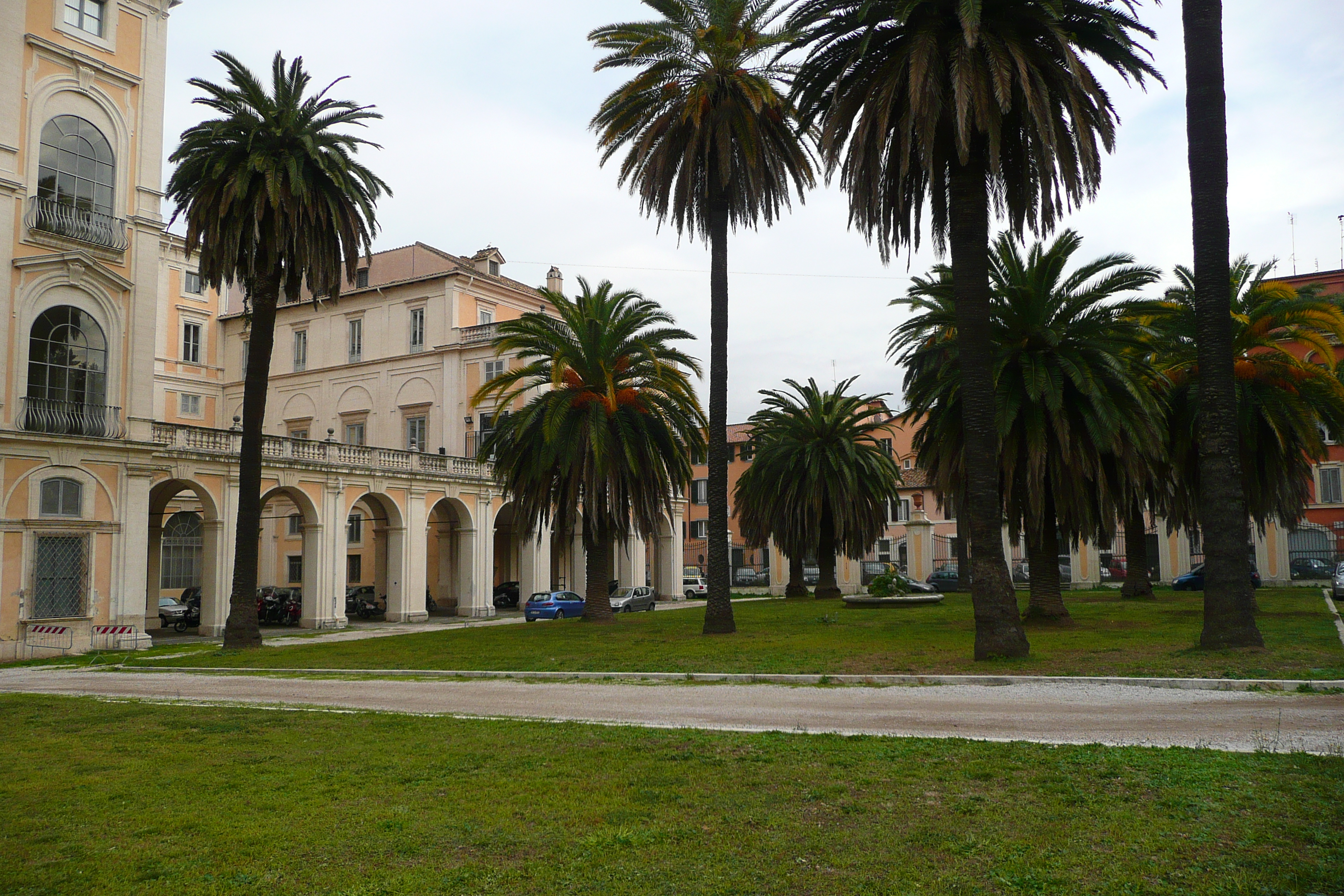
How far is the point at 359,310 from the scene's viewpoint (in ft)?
188

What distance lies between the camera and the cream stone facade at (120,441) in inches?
1072

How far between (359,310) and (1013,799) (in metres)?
55.6

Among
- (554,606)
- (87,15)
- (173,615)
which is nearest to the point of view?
(87,15)

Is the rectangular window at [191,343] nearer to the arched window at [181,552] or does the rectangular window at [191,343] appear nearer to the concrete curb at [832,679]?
the arched window at [181,552]

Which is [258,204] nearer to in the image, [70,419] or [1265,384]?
[70,419]

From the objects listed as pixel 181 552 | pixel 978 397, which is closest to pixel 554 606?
pixel 181 552

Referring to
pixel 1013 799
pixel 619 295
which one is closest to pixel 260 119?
pixel 619 295

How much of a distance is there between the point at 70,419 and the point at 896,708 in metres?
26.4

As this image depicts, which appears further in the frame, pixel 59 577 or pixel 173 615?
pixel 173 615

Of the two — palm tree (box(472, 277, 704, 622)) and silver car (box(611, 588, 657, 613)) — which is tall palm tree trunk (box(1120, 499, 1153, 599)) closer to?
palm tree (box(472, 277, 704, 622))

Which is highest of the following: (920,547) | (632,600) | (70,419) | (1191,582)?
(70,419)

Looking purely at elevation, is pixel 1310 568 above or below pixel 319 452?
below

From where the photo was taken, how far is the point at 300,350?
197 ft

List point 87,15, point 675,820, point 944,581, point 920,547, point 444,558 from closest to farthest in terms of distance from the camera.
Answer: point 675,820, point 87,15, point 444,558, point 944,581, point 920,547
